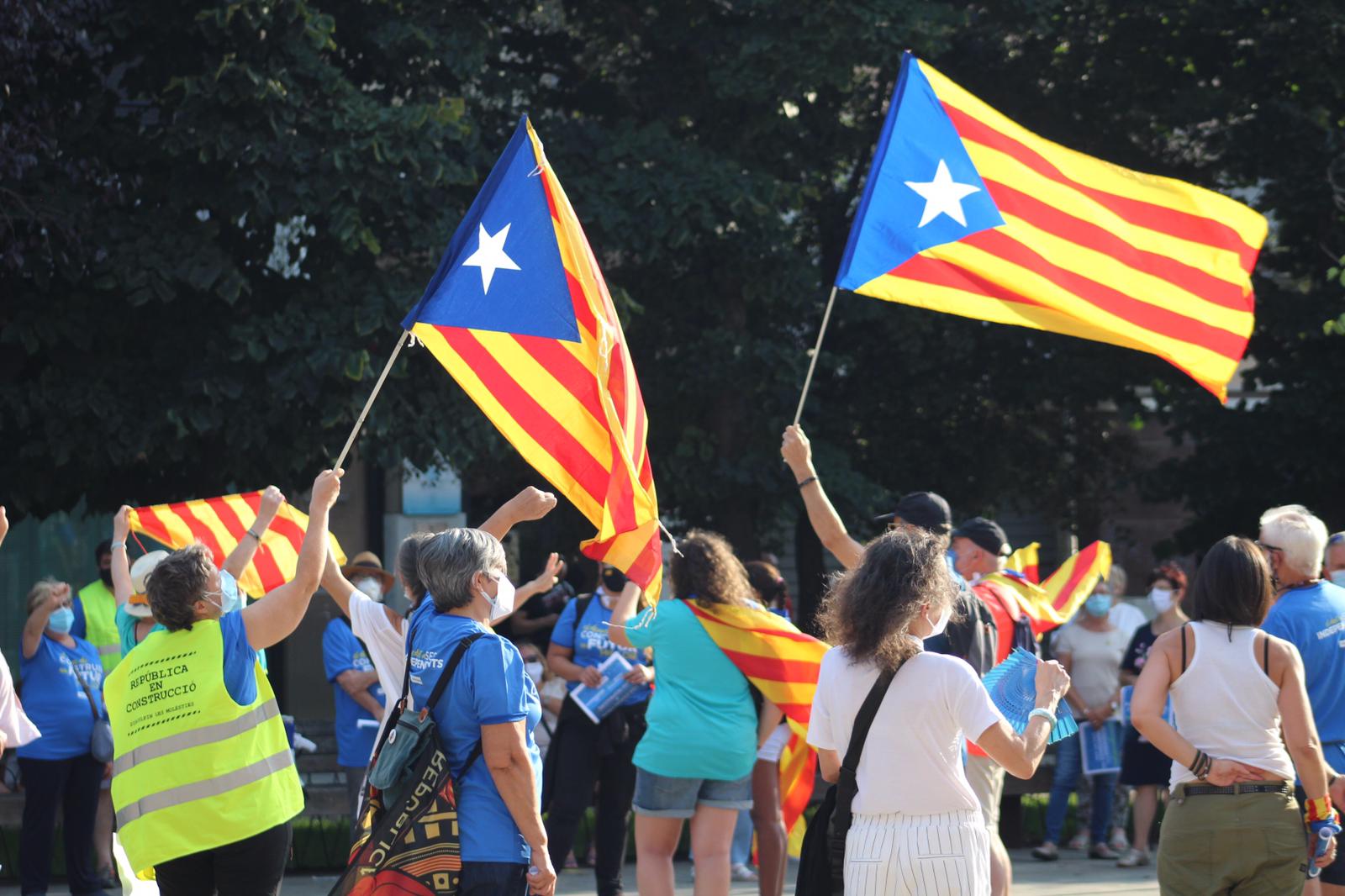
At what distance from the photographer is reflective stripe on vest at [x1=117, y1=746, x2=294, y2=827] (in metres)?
5.48

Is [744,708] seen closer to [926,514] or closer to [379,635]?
[926,514]

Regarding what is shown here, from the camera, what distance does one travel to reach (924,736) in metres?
4.64

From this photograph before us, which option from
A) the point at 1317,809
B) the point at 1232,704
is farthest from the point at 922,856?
the point at 1317,809

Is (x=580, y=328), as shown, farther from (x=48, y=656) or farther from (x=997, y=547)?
(x=48, y=656)

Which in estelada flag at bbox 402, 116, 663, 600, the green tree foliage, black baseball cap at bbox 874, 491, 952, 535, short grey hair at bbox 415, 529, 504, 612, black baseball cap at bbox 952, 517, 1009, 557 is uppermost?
the green tree foliage

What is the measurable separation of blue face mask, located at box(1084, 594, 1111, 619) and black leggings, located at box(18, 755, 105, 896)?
21.0 feet

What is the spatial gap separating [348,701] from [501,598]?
512 centimetres

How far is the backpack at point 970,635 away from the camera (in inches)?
258

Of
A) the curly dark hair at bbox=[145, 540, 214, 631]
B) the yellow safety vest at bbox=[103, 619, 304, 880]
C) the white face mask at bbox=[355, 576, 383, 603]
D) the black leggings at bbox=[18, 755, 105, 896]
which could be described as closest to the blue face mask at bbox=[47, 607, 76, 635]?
the black leggings at bbox=[18, 755, 105, 896]

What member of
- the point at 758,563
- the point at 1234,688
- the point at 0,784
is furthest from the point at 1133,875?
the point at 0,784

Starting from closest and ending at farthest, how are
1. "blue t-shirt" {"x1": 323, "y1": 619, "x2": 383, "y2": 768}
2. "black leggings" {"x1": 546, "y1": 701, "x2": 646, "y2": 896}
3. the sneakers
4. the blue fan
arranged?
the blue fan < "black leggings" {"x1": 546, "y1": 701, "x2": 646, "y2": 896} < "blue t-shirt" {"x1": 323, "y1": 619, "x2": 383, "y2": 768} < the sneakers

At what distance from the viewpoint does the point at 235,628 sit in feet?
18.1

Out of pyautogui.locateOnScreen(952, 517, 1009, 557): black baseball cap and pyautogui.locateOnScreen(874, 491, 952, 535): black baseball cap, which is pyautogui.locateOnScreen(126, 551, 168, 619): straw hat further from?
pyautogui.locateOnScreen(952, 517, 1009, 557): black baseball cap

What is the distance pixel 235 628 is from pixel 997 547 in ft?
10.4
